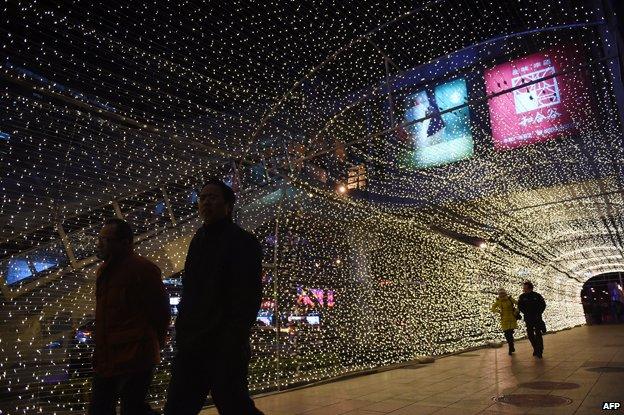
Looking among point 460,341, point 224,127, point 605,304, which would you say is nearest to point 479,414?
point 224,127

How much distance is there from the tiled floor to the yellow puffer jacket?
5.91 ft

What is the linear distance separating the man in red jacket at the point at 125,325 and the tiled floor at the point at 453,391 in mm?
2083

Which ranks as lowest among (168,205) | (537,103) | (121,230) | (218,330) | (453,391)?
(453,391)

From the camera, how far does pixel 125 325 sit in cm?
225

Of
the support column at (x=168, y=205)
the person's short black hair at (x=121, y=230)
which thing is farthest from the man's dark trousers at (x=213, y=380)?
the support column at (x=168, y=205)

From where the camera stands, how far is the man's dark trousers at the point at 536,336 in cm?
810

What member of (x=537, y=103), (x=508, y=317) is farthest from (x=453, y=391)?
(x=537, y=103)

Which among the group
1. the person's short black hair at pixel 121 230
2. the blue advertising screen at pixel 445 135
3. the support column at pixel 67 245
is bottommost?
the person's short black hair at pixel 121 230

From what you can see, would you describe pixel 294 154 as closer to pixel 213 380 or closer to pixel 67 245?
pixel 67 245

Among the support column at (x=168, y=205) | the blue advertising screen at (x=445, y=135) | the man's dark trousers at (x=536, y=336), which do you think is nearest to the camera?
the support column at (x=168, y=205)

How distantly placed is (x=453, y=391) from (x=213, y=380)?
4.05m

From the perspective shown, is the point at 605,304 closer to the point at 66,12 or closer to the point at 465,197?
the point at 465,197

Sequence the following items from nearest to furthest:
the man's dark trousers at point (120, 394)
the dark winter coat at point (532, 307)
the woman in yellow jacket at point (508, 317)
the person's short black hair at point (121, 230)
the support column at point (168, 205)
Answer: the man's dark trousers at point (120, 394), the person's short black hair at point (121, 230), the support column at point (168, 205), the dark winter coat at point (532, 307), the woman in yellow jacket at point (508, 317)

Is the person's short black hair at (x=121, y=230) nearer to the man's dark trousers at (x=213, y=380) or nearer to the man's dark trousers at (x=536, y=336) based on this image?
the man's dark trousers at (x=213, y=380)
